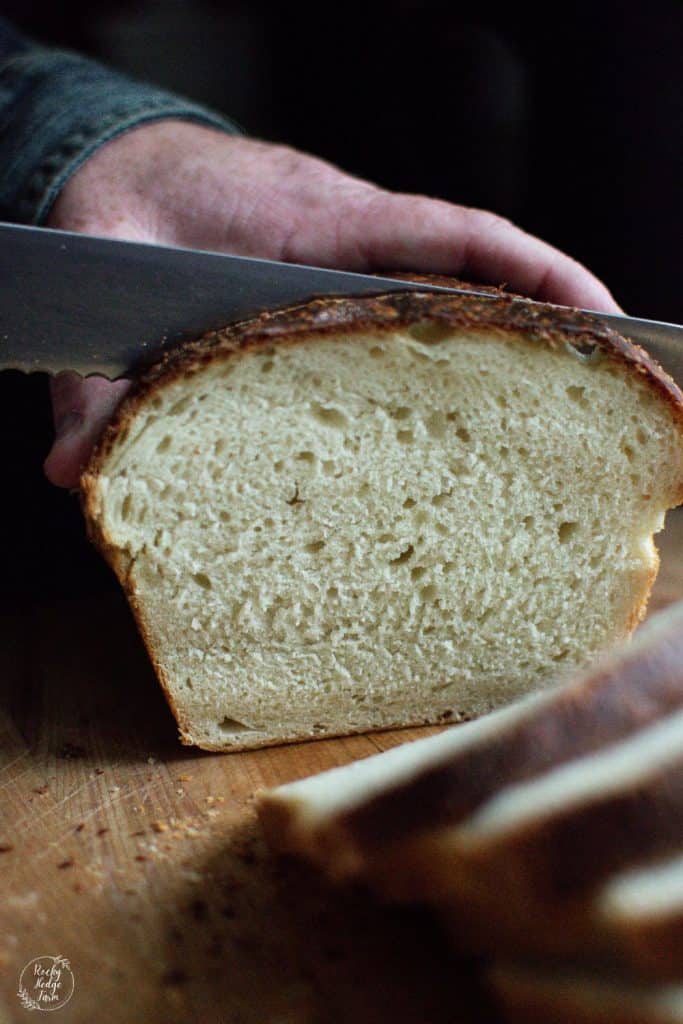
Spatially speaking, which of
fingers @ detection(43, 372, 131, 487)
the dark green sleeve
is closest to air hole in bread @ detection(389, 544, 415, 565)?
fingers @ detection(43, 372, 131, 487)

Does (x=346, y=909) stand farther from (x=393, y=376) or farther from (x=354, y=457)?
(x=393, y=376)

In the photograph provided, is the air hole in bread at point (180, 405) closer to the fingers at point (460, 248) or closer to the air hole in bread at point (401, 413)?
the air hole in bread at point (401, 413)

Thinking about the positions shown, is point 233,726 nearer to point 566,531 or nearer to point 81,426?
point 81,426

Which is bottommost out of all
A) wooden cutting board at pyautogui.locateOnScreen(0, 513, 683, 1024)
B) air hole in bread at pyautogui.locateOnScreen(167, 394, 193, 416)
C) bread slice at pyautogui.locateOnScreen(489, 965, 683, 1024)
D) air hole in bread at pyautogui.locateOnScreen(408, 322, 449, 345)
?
wooden cutting board at pyautogui.locateOnScreen(0, 513, 683, 1024)

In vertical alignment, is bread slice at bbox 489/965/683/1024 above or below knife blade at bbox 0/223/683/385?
below

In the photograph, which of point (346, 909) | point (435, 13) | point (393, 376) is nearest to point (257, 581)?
point (393, 376)

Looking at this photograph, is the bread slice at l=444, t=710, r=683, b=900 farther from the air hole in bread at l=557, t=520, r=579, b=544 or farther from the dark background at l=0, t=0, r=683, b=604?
the dark background at l=0, t=0, r=683, b=604

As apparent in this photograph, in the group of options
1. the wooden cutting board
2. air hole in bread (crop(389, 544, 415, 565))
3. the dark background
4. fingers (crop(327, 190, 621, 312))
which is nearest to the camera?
the wooden cutting board

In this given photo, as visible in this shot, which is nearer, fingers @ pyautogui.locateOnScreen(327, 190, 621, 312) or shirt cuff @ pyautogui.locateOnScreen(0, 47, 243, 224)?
fingers @ pyautogui.locateOnScreen(327, 190, 621, 312)
